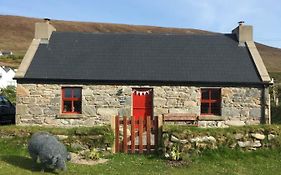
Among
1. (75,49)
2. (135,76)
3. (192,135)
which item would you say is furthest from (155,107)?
(192,135)

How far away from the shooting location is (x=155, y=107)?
21.3m

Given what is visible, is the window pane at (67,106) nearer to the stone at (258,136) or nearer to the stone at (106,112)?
the stone at (106,112)

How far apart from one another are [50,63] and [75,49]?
206 cm

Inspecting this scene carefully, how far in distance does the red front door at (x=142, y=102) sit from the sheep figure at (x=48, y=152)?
10.0m

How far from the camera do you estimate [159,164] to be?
1257 centimetres

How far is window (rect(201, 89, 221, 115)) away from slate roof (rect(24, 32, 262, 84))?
25.4 inches

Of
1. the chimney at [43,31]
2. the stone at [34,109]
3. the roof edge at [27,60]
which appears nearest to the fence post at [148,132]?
the stone at [34,109]

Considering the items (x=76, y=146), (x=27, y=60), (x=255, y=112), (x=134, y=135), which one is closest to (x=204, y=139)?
(x=134, y=135)

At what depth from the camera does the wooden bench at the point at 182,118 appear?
2066 centimetres

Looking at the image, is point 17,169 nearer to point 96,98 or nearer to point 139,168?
point 139,168

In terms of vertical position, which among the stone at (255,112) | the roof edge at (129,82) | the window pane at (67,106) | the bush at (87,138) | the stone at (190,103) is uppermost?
the roof edge at (129,82)

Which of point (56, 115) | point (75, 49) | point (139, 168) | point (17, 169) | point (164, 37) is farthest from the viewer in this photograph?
point (164, 37)

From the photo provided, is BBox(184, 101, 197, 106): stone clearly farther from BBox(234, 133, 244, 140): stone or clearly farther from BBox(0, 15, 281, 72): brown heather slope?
BBox(0, 15, 281, 72): brown heather slope

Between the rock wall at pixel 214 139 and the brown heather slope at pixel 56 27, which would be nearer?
the rock wall at pixel 214 139
